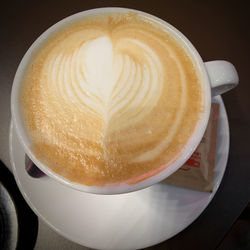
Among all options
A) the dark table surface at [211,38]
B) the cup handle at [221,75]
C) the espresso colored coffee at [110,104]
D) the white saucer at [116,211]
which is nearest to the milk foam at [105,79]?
the espresso colored coffee at [110,104]

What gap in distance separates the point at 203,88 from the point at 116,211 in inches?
21.0

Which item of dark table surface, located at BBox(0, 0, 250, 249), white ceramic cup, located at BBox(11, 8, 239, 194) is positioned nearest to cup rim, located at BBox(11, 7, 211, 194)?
white ceramic cup, located at BBox(11, 8, 239, 194)

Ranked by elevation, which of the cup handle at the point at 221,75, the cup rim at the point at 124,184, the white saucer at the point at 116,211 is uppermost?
the cup handle at the point at 221,75

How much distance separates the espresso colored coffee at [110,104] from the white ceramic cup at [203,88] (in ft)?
0.05

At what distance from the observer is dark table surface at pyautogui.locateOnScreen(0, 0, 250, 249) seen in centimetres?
102

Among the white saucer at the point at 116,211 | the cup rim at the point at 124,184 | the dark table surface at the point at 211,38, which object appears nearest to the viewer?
the cup rim at the point at 124,184

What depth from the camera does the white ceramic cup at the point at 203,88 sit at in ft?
2.12

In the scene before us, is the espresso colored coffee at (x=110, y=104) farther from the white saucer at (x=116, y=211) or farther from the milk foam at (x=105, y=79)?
the white saucer at (x=116, y=211)

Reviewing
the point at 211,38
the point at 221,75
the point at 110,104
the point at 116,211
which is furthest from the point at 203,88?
A: the point at 211,38

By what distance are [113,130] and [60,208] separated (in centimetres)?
42

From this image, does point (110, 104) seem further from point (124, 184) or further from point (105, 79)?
point (124, 184)

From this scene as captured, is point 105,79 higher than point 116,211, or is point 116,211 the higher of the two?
point 105,79

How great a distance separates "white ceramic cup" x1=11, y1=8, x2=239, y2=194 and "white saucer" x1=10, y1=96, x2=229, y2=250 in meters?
0.27

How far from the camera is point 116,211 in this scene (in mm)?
888
